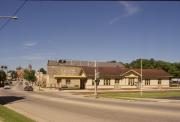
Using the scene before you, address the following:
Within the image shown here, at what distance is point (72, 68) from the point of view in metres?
104

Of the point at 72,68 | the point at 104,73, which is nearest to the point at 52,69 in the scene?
the point at 72,68

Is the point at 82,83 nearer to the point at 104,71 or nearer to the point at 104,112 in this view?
the point at 104,71

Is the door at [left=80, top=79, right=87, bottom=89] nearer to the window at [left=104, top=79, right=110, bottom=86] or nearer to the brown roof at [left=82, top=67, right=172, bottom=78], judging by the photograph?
the brown roof at [left=82, top=67, right=172, bottom=78]

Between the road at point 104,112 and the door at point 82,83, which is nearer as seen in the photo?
the road at point 104,112

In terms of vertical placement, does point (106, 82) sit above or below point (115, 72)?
below

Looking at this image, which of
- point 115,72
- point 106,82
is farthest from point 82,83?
point 115,72

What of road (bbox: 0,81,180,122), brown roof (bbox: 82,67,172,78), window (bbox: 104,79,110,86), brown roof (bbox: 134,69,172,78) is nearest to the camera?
road (bbox: 0,81,180,122)

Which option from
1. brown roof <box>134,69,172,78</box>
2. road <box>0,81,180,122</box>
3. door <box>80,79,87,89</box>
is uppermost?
brown roof <box>134,69,172,78</box>

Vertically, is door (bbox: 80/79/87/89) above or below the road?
above

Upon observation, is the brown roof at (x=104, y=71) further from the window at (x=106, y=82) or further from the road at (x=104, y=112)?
the road at (x=104, y=112)

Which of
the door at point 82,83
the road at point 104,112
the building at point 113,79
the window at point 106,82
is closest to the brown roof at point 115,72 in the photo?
the building at point 113,79

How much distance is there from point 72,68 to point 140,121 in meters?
86.0

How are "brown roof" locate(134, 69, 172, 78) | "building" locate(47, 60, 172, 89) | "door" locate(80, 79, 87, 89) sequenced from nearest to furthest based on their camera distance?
"building" locate(47, 60, 172, 89) → "door" locate(80, 79, 87, 89) → "brown roof" locate(134, 69, 172, 78)

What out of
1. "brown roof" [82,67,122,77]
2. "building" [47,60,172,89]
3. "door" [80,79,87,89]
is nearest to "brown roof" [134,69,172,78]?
"building" [47,60,172,89]
